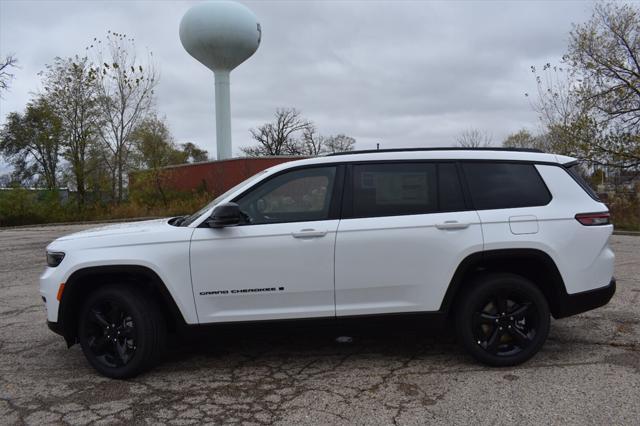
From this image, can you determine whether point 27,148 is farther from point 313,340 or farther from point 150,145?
point 313,340

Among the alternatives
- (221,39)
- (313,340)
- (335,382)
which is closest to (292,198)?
(335,382)

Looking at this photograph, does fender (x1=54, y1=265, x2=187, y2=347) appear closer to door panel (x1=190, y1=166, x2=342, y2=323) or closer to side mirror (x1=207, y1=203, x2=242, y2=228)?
door panel (x1=190, y1=166, x2=342, y2=323)

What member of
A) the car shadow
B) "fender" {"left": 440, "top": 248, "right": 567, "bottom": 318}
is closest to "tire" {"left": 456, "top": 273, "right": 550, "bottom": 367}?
"fender" {"left": 440, "top": 248, "right": 567, "bottom": 318}

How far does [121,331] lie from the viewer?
417 cm

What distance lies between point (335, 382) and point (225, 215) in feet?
5.29

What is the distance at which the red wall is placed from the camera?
30734 mm

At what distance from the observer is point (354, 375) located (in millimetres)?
4145

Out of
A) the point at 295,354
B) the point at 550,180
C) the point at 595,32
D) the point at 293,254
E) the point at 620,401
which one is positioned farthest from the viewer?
the point at 595,32

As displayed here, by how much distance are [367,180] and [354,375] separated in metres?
1.65

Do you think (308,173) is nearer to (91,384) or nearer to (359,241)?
(359,241)

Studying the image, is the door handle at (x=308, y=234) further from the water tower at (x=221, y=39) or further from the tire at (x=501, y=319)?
the water tower at (x=221, y=39)

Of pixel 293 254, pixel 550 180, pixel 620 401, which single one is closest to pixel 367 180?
pixel 293 254

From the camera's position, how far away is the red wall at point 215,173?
3073cm

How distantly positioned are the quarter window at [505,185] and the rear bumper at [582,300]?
0.83 meters
